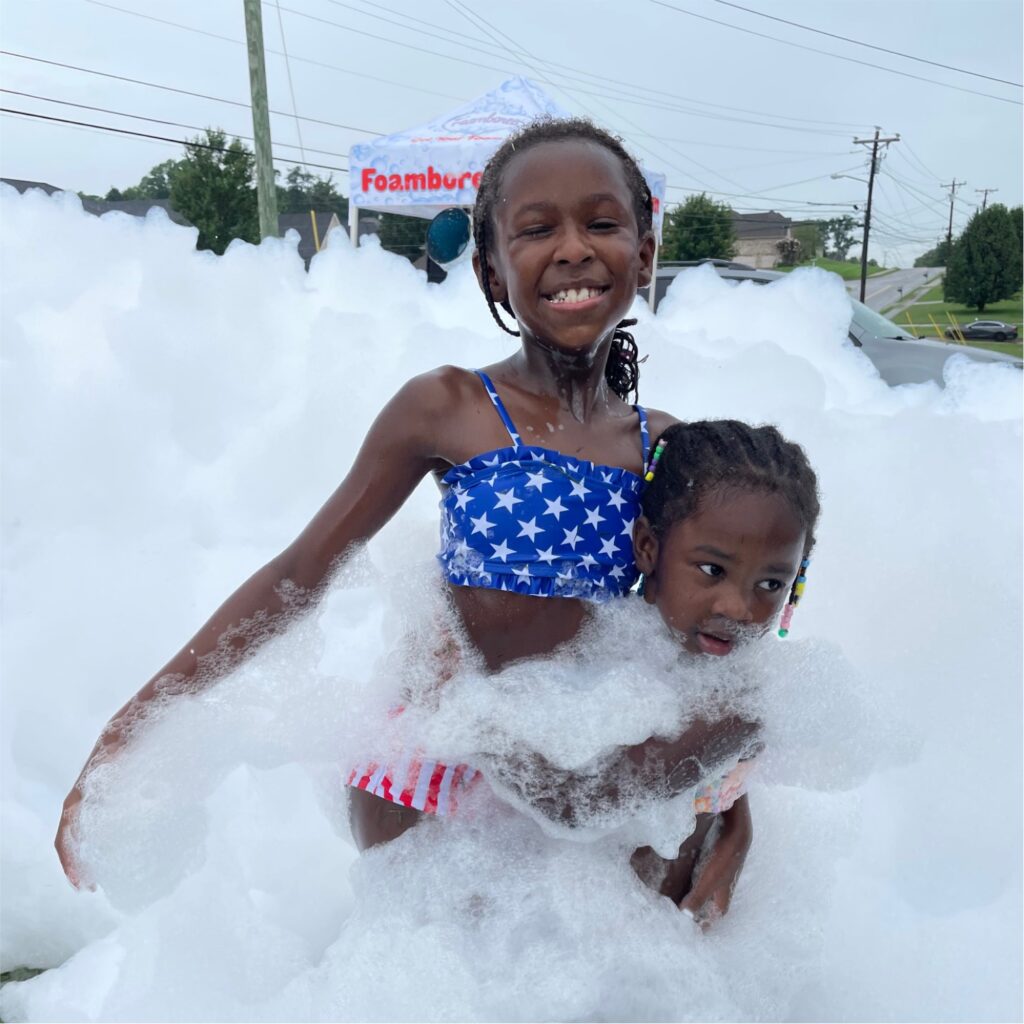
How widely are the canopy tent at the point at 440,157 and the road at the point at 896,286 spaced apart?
24036 millimetres

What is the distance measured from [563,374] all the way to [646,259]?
0.66 ft

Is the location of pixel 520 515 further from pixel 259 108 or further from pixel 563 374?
pixel 259 108

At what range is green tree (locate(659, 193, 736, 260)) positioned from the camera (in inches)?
1233

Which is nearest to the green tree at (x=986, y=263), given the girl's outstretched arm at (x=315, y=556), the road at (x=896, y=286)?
the road at (x=896, y=286)

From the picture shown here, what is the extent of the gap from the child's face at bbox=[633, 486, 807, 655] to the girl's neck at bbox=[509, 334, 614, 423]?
0.24 m

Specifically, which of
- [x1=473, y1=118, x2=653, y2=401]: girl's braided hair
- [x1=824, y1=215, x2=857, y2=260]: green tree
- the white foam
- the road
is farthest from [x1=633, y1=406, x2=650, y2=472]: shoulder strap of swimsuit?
[x1=824, y1=215, x2=857, y2=260]: green tree

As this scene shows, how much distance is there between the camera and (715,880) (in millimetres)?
1413

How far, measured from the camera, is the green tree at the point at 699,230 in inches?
1233

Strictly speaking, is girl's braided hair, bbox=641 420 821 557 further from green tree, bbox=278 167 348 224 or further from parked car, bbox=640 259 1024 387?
green tree, bbox=278 167 348 224

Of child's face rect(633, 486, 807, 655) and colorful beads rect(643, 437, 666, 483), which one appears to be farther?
colorful beads rect(643, 437, 666, 483)

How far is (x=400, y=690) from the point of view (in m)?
1.49

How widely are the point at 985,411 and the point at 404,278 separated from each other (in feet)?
5.31

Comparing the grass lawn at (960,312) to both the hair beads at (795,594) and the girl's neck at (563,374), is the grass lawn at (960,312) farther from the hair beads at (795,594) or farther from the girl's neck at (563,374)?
the girl's neck at (563,374)

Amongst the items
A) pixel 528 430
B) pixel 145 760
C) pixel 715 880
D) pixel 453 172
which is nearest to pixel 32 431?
pixel 145 760
